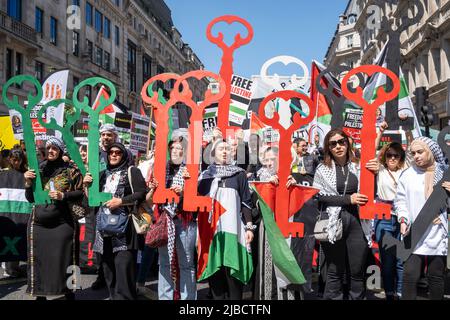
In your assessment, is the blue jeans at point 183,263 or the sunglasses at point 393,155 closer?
the blue jeans at point 183,263

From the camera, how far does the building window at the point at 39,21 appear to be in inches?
1172

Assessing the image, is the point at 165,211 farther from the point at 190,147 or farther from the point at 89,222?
the point at 89,222

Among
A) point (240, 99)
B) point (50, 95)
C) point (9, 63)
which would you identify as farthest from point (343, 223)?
point (9, 63)

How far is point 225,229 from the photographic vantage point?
4391 mm

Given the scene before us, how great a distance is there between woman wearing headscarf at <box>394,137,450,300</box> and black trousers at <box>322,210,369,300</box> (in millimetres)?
360

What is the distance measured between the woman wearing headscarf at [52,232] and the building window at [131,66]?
1886 inches

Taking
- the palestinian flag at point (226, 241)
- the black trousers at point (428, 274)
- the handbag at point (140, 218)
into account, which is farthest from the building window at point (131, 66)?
the black trousers at point (428, 274)

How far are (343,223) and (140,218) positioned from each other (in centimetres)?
181

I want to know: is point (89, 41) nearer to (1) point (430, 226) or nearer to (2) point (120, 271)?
(2) point (120, 271)

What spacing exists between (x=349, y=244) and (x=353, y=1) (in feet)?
284

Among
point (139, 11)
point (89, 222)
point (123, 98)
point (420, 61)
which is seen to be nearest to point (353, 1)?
point (139, 11)

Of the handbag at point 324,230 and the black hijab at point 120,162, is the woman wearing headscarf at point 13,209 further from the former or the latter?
the handbag at point 324,230

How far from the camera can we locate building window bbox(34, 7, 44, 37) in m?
29.8

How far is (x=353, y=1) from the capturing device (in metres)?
84.0
